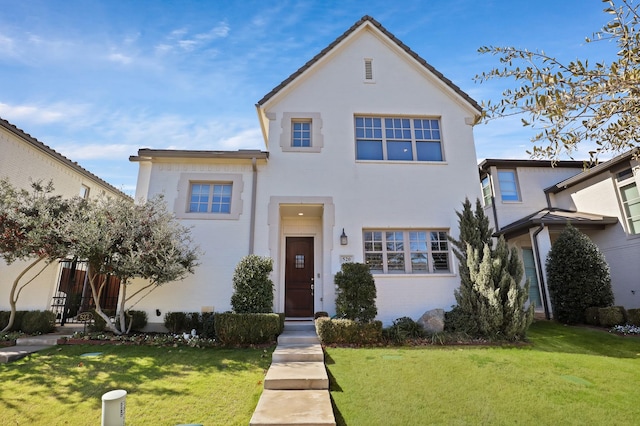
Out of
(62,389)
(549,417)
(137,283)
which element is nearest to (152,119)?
(137,283)

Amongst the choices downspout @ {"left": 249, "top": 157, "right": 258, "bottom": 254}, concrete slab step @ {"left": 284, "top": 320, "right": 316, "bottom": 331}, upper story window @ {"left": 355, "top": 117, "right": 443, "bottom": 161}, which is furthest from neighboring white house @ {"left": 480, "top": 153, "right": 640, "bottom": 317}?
downspout @ {"left": 249, "top": 157, "right": 258, "bottom": 254}

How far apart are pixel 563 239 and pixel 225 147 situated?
481 inches

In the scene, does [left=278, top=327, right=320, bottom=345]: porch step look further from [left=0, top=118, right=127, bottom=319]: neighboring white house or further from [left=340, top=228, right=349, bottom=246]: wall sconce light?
[left=0, top=118, right=127, bottom=319]: neighboring white house

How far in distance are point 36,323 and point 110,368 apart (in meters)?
4.84

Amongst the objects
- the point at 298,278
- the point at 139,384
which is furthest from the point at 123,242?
the point at 298,278

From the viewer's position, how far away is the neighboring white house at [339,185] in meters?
9.55

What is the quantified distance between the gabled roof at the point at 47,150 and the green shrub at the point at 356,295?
496 inches

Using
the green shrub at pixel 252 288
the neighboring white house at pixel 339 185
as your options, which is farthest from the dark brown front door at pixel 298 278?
the green shrub at pixel 252 288

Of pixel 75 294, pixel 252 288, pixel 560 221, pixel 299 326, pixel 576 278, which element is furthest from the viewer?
pixel 75 294

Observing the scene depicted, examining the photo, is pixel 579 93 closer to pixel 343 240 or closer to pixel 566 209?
pixel 343 240

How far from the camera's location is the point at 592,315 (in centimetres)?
969

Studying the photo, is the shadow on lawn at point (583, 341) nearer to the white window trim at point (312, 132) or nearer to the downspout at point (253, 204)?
the downspout at point (253, 204)

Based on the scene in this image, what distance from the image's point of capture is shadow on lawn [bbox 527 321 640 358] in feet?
23.5

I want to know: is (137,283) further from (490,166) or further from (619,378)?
(490,166)
